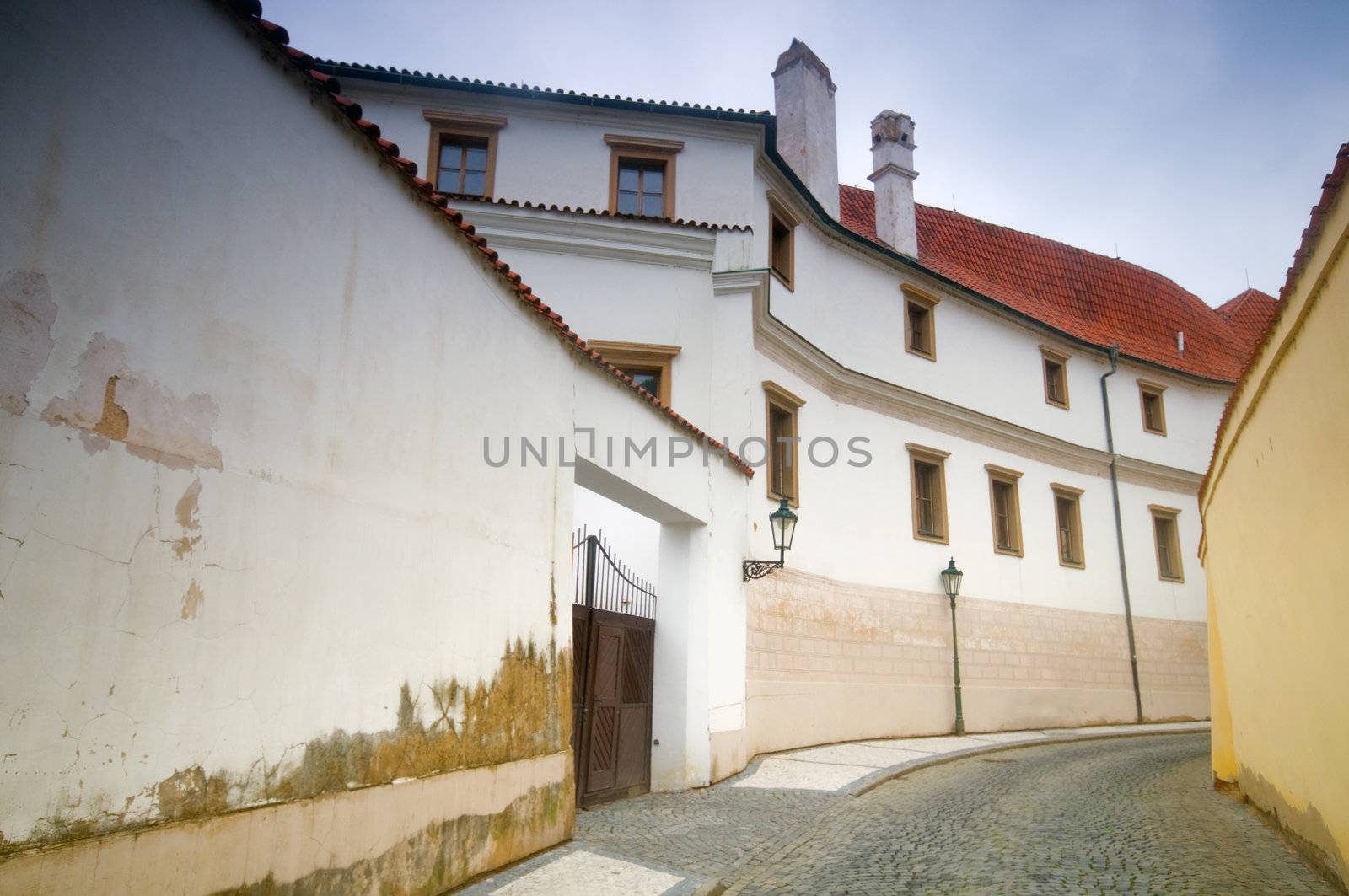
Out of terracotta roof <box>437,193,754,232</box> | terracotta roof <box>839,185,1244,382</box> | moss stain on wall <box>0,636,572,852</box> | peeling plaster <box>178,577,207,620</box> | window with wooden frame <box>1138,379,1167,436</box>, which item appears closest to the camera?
moss stain on wall <box>0,636,572,852</box>

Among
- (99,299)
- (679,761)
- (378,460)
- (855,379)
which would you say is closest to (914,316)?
(855,379)

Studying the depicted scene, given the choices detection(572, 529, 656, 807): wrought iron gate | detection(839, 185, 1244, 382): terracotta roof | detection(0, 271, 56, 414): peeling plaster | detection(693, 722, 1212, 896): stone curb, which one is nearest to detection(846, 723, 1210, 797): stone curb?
detection(693, 722, 1212, 896): stone curb

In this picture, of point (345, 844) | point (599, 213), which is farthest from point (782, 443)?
point (345, 844)

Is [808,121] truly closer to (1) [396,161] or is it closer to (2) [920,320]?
(2) [920,320]

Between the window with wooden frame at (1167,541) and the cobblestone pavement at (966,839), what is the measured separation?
500 inches

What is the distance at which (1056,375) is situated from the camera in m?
22.4

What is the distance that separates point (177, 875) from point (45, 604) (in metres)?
1.29

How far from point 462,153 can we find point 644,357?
4.99m

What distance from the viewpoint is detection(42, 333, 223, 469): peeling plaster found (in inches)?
150

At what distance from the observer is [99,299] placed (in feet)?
12.8

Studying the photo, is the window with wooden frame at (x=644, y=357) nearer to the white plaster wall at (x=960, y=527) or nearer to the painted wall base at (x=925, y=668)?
the white plaster wall at (x=960, y=527)

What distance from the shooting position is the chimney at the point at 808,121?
61.8ft

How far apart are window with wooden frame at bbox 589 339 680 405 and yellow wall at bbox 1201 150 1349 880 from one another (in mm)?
6902

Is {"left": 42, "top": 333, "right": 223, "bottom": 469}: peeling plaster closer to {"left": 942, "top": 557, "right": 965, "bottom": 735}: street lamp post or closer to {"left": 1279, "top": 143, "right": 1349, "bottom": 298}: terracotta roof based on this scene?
{"left": 1279, "top": 143, "right": 1349, "bottom": 298}: terracotta roof
